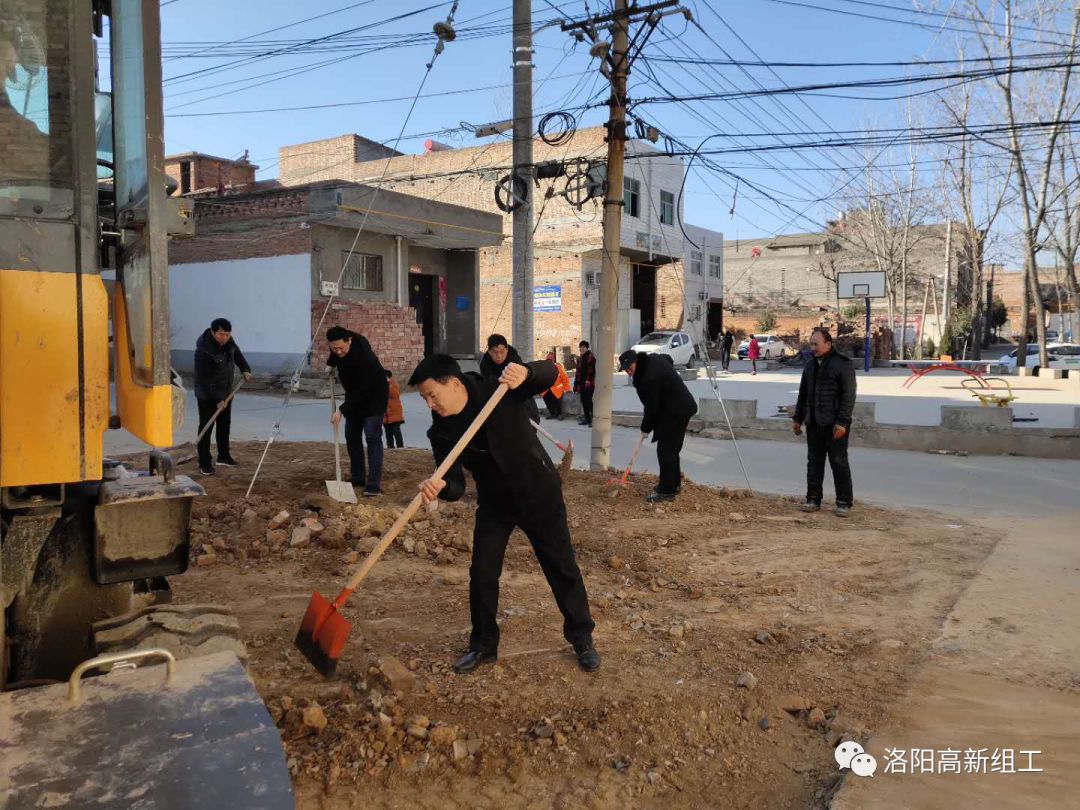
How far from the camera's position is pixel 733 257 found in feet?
206

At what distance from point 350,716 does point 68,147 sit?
2290 mm

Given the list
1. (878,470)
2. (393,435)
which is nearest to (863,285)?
(878,470)

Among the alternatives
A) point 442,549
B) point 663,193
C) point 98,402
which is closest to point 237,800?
point 98,402

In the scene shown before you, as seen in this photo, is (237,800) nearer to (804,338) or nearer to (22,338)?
(22,338)

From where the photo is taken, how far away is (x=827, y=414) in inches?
295

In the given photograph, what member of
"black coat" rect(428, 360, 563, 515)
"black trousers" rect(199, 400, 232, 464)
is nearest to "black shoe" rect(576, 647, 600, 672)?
"black coat" rect(428, 360, 563, 515)

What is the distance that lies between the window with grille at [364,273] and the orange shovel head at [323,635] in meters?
16.7

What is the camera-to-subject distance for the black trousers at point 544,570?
3887 mm

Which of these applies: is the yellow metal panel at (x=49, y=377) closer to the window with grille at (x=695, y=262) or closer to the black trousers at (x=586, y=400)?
the black trousers at (x=586, y=400)

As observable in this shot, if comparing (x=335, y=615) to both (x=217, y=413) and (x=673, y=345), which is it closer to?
(x=217, y=413)

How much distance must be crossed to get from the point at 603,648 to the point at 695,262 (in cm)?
3704

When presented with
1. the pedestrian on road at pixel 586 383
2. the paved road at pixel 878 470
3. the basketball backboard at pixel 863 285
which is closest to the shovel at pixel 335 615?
the paved road at pixel 878 470

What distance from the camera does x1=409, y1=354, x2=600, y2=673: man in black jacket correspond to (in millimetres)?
3812

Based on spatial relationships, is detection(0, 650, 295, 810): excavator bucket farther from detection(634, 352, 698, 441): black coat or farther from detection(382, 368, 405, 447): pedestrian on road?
detection(382, 368, 405, 447): pedestrian on road
